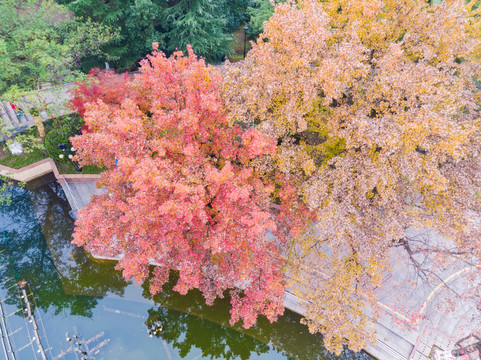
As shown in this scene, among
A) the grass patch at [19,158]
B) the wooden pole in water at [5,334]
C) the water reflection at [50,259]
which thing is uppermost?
the grass patch at [19,158]

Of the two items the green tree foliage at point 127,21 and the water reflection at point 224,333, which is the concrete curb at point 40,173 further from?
the water reflection at point 224,333

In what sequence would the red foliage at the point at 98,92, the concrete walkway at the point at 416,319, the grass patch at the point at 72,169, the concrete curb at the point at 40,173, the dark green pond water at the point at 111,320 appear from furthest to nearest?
the grass patch at the point at 72,169 < the concrete curb at the point at 40,173 < the red foliage at the point at 98,92 < the dark green pond water at the point at 111,320 < the concrete walkway at the point at 416,319

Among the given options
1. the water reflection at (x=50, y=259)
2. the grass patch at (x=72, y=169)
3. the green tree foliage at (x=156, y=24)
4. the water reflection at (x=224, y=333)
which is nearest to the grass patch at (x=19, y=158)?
the grass patch at (x=72, y=169)

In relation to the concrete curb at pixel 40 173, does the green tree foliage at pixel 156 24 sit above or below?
above

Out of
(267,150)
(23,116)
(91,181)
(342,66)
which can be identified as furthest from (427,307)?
(23,116)

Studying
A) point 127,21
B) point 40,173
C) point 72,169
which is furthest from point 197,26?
point 40,173

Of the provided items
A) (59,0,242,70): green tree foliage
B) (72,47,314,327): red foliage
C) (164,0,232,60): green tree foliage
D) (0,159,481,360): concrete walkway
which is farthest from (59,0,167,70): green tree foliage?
(0,159,481,360): concrete walkway

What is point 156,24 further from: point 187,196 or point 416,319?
point 416,319

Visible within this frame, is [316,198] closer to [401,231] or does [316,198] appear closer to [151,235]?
[401,231]
